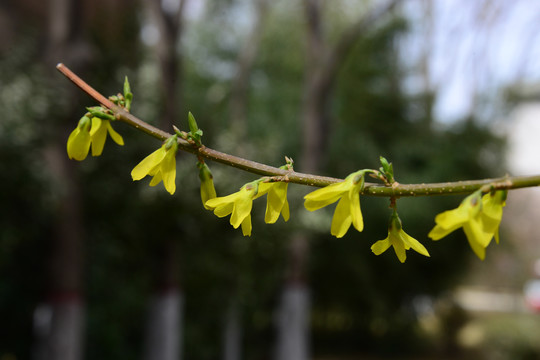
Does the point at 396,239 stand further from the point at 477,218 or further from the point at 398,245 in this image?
the point at 477,218

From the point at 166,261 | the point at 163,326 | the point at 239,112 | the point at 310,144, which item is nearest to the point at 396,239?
the point at 166,261

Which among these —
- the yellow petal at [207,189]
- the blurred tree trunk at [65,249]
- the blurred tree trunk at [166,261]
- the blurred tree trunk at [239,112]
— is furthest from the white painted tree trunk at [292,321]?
the yellow petal at [207,189]

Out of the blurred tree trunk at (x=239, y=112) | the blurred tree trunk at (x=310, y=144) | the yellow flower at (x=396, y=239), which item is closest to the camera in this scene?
the yellow flower at (x=396, y=239)

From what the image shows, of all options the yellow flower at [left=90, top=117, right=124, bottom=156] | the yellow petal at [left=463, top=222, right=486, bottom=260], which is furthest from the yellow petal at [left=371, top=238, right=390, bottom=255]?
the yellow flower at [left=90, top=117, right=124, bottom=156]

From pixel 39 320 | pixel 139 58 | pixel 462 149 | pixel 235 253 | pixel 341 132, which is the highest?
pixel 341 132

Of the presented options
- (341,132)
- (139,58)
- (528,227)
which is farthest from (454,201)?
(528,227)

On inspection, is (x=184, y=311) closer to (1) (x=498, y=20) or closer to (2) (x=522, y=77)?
(1) (x=498, y=20)

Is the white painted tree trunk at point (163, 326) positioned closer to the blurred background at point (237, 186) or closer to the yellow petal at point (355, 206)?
the blurred background at point (237, 186)
